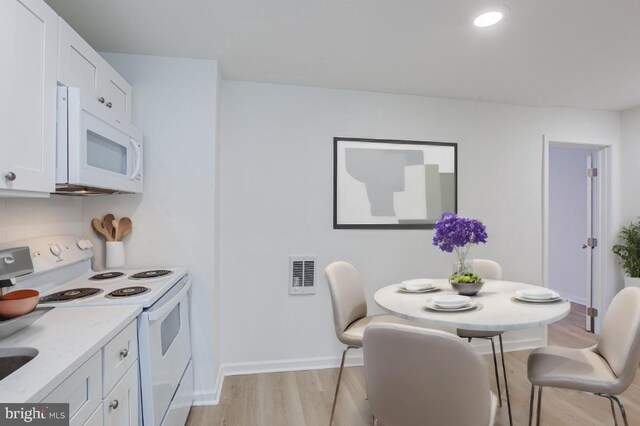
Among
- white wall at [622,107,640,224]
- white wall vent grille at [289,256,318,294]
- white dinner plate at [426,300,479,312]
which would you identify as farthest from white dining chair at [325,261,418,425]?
white wall at [622,107,640,224]

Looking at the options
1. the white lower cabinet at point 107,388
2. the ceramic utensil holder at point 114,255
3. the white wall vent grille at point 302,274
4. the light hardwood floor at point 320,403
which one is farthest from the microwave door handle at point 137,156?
the light hardwood floor at point 320,403

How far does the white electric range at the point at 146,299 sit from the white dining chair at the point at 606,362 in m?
1.77

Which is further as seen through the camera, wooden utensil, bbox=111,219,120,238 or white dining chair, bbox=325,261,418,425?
wooden utensil, bbox=111,219,120,238

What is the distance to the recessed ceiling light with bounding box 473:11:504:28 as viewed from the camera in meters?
1.79

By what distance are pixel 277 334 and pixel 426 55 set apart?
241cm

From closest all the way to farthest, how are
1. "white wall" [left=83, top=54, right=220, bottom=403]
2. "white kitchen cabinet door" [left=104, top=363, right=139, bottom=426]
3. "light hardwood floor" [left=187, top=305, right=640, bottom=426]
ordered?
"white kitchen cabinet door" [left=104, top=363, right=139, bottom=426], "light hardwood floor" [left=187, top=305, right=640, bottom=426], "white wall" [left=83, top=54, right=220, bottom=403]

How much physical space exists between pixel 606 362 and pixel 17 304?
2.59 metres

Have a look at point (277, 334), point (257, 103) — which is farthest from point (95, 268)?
→ point (257, 103)

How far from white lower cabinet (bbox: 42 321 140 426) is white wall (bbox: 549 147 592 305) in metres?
5.43

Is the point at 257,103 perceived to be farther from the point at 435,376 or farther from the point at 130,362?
the point at 435,376

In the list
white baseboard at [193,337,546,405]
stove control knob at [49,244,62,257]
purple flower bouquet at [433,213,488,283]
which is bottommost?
white baseboard at [193,337,546,405]

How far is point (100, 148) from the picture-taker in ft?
5.52

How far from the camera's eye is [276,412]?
218 centimetres

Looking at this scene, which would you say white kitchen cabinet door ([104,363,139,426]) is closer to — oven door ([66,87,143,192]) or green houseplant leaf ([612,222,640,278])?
oven door ([66,87,143,192])
